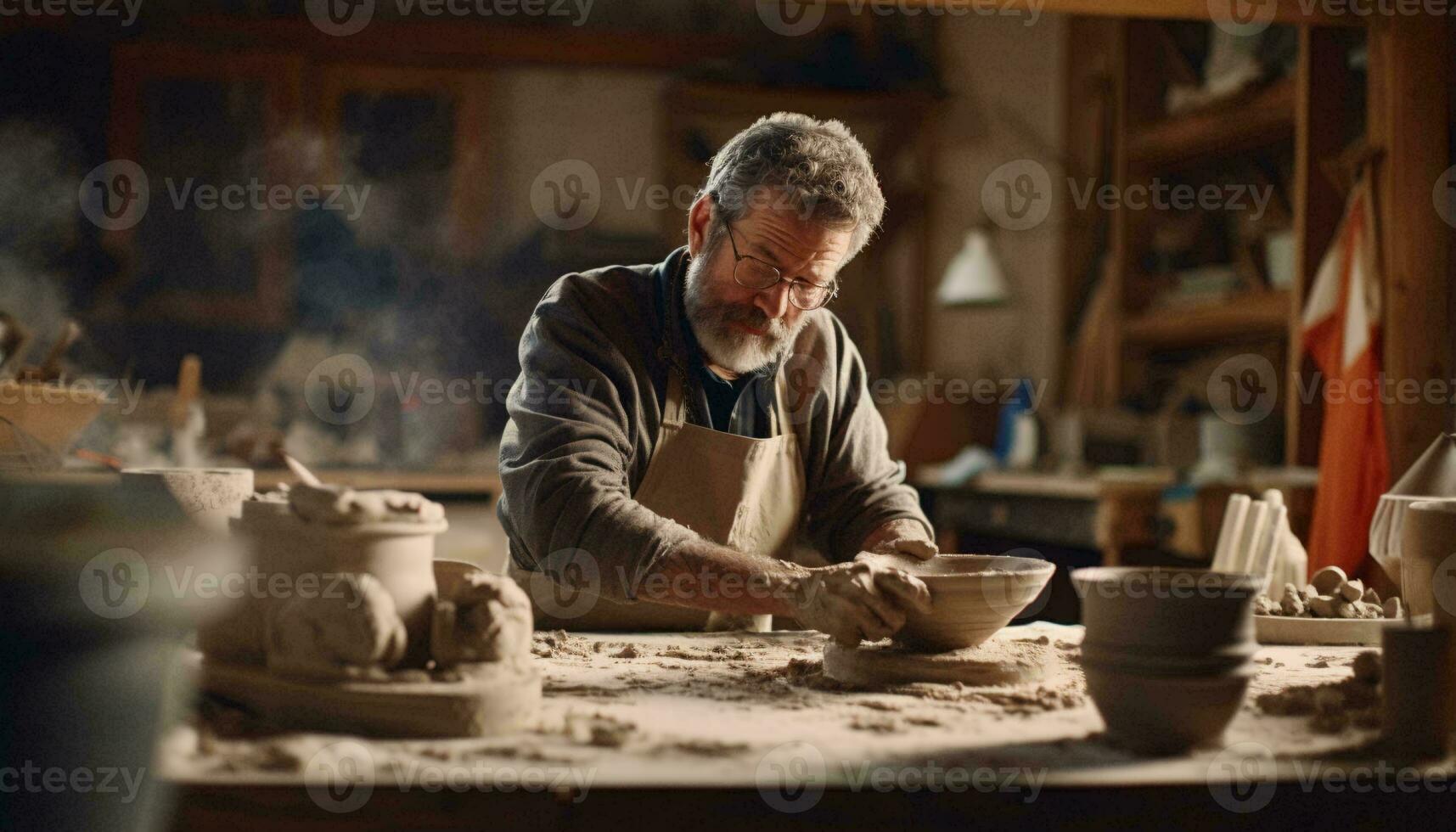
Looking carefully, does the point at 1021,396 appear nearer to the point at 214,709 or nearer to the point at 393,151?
the point at 393,151

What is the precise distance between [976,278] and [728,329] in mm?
3728

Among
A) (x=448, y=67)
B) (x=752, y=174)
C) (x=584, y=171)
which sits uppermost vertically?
(x=448, y=67)

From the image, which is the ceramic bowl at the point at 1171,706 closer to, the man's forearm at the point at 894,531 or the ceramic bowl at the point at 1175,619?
the ceramic bowl at the point at 1175,619

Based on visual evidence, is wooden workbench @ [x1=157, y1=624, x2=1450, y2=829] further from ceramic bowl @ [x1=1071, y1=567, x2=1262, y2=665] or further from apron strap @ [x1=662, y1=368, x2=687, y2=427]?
apron strap @ [x1=662, y1=368, x2=687, y2=427]

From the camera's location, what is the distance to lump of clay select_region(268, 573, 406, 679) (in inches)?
59.5

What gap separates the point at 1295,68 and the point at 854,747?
4247 millimetres

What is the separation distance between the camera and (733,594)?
2168 mm

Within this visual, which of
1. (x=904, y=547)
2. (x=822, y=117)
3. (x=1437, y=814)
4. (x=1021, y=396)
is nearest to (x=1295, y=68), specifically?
(x=1021, y=396)

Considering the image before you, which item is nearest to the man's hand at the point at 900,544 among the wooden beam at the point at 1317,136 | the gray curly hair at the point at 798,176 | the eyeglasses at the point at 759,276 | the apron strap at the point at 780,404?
the apron strap at the point at 780,404

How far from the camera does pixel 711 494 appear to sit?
2729 millimetres

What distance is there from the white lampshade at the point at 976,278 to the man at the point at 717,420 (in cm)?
324

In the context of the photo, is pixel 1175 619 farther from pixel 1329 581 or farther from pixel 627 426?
pixel 627 426

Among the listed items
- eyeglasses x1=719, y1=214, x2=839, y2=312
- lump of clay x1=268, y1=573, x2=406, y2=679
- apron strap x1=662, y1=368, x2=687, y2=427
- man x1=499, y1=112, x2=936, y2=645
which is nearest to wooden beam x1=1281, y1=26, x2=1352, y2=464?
man x1=499, y1=112, x2=936, y2=645

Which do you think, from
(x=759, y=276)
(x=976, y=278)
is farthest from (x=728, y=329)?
(x=976, y=278)
